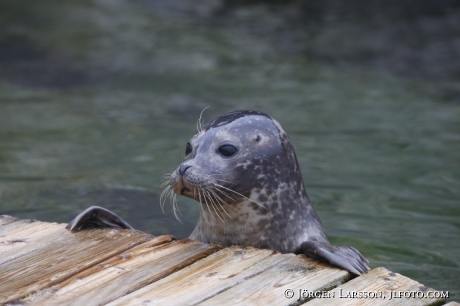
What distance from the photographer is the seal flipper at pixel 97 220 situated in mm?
4262

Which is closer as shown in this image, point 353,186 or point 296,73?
point 353,186

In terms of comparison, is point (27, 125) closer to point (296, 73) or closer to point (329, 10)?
point (296, 73)

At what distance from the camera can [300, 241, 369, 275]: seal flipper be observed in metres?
3.55

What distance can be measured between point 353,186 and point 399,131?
6.52 feet

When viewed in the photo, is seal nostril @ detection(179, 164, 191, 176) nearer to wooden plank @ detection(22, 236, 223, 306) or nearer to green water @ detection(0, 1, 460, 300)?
wooden plank @ detection(22, 236, 223, 306)

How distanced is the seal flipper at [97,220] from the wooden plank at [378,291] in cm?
156

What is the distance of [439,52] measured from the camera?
1187 centimetres

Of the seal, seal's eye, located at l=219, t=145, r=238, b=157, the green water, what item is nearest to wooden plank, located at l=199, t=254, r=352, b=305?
the seal

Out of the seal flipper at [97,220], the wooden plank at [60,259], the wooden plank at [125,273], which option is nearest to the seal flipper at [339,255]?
the wooden plank at [125,273]

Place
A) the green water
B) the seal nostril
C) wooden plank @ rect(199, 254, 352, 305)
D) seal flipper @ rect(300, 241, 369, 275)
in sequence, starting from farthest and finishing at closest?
A: the green water < the seal nostril < seal flipper @ rect(300, 241, 369, 275) < wooden plank @ rect(199, 254, 352, 305)

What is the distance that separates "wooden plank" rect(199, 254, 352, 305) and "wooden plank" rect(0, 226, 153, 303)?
805 mm

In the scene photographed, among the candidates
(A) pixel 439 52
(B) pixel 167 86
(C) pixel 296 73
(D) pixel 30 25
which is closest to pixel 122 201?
(B) pixel 167 86

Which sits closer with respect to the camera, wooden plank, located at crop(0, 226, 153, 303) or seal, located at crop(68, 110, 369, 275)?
wooden plank, located at crop(0, 226, 153, 303)

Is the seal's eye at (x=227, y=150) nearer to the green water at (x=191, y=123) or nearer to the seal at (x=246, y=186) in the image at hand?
the seal at (x=246, y=186)
